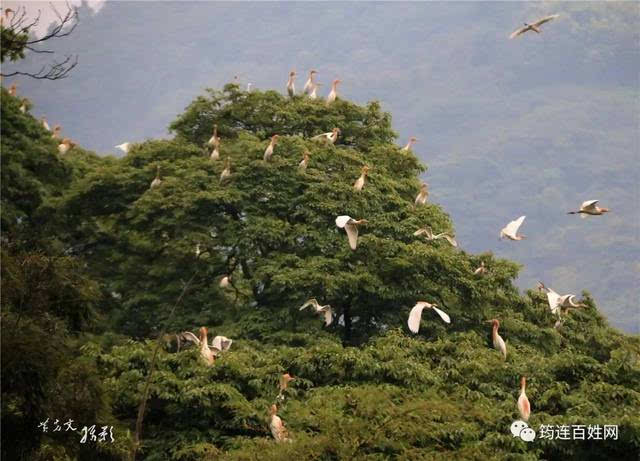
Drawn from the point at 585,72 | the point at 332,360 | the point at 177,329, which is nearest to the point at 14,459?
the point at 332,360

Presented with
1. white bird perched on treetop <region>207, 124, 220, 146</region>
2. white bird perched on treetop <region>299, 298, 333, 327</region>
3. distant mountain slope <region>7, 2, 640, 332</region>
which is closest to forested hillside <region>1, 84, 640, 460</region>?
white bird perched on treetop <region>299, 298, 333, 327</region>

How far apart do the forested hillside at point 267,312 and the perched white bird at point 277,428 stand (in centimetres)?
13

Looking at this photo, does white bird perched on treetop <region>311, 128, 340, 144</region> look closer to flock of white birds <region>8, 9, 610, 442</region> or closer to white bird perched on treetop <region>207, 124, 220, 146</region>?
flock of white birds <region>8, 9, 610, 442</region>

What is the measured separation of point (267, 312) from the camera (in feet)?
48.0

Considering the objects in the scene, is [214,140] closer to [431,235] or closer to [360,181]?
[360,181]

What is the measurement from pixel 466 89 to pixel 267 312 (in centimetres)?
9314

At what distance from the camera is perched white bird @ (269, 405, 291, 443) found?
9195 mm

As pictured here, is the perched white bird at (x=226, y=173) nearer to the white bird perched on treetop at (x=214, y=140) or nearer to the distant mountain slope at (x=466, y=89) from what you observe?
the white bird perched on treetop at (x=214, y=140)

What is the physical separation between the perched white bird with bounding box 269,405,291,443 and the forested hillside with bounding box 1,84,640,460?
126 mm

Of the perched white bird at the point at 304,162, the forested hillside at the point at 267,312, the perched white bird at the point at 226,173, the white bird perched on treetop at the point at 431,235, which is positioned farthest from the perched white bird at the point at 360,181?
the perched white bird at the point at 226,173

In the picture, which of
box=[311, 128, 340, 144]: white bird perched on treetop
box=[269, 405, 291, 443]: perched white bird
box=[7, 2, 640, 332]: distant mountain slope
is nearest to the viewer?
box=[269, 405, 291, 443]: perched white bird

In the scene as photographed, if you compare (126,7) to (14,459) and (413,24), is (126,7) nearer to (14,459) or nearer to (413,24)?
(413,24)

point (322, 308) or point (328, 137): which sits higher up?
point (328, 137)

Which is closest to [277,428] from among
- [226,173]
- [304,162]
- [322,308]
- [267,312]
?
[322,308]
